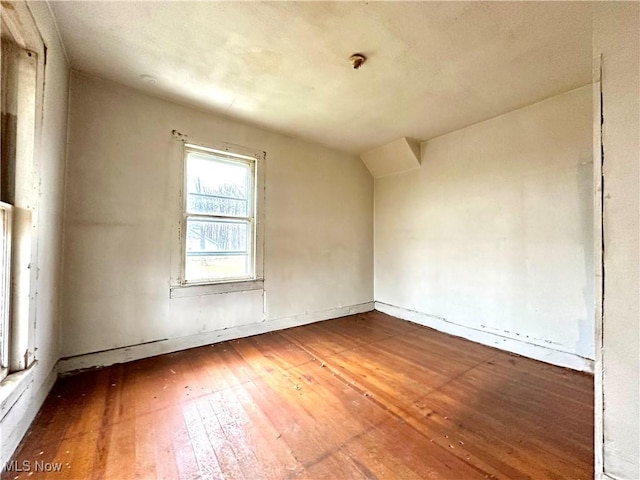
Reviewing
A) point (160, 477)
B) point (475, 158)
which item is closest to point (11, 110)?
point (160, 477)

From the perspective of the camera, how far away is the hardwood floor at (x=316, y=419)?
4.37 ft

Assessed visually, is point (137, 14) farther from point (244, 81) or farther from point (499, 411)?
point (499, 411)

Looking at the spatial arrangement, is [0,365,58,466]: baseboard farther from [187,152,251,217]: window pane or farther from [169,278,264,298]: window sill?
[187,152,251,217]: window pane

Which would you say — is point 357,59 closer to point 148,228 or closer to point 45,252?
point 148,228

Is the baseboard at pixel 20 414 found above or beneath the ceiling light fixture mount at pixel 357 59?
beneath

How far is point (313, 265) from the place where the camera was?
3.79 meters

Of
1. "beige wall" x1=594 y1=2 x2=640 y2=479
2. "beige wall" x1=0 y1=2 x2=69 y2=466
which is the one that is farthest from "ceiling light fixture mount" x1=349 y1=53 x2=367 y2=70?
"beige wall" x1=0 y1=2 x2=69 y2=466

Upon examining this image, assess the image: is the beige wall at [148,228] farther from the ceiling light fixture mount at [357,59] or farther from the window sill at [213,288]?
the ceiling light fixture mount at [357,59]

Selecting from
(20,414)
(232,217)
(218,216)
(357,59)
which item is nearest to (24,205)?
(20,414)

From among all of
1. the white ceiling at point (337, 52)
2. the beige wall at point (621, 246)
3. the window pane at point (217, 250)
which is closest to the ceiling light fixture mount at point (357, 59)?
the white ceiling at point (337, 52)

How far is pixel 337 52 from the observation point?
76.6 inches

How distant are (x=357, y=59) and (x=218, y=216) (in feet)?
7.04

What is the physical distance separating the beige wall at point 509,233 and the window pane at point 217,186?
7.89 feet

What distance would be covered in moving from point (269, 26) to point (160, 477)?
2.67 m
